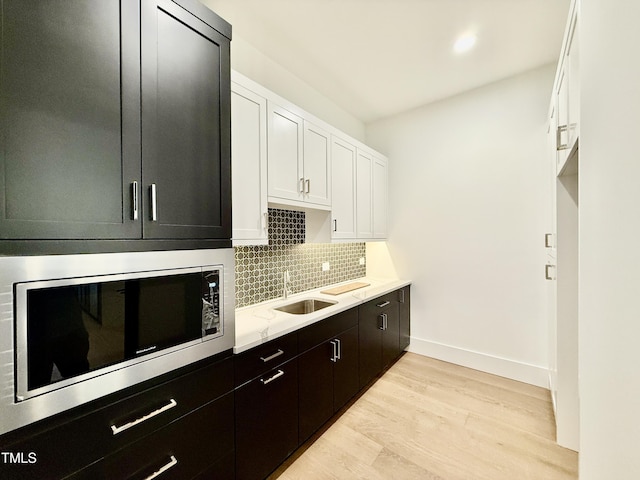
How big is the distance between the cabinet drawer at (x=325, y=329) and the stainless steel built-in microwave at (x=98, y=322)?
0.59 metres

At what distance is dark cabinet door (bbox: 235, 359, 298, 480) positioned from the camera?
4.35 feet

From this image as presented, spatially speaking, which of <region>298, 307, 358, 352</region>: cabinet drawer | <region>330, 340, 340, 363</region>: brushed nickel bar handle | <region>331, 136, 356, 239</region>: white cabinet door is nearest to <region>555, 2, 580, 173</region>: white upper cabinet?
<region>331, 136, 356, 239</region>: white cabinet door

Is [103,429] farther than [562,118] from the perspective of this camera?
No

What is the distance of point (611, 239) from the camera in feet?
1.89

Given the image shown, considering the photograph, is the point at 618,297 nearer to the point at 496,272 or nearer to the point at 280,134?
the point at 280,134

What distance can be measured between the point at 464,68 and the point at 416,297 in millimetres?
2354

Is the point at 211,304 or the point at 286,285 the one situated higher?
the point at 211,304

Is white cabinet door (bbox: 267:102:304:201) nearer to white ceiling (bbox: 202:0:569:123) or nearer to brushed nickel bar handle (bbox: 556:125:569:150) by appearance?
white ceiling (bbox: 202:0:569:123)

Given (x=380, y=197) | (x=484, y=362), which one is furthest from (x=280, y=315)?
(x=484, y=362)

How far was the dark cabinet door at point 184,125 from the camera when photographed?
3.35ft

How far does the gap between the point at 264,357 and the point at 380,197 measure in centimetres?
231

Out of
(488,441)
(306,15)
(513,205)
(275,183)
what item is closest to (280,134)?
(275,183)

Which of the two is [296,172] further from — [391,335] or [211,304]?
[391,335]

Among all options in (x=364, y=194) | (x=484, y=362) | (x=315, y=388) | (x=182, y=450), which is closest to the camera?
(x=182, y=450)
